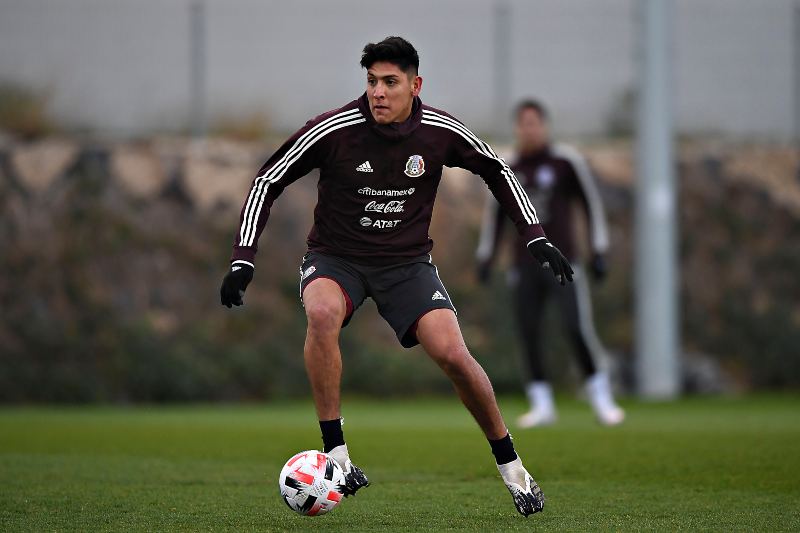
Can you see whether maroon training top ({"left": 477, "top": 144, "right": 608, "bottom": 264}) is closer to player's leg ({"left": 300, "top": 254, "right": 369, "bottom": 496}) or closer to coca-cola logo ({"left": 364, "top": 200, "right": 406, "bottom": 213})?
coca-cola logo ({"left": 364, "top": 200, "right": 406, "bottom": 213})

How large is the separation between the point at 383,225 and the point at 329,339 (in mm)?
659

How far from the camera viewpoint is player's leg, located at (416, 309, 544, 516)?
5582mm

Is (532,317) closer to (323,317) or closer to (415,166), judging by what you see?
(415,166)

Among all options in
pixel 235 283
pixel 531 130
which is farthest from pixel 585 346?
pixel 235 283

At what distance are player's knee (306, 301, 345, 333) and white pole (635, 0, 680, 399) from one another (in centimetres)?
1090

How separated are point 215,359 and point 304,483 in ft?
40.9

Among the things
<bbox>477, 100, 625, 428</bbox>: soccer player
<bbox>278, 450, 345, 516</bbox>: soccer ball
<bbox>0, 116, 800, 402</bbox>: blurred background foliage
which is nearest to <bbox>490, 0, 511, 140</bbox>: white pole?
<bbox>0, 116, 800, 402</bbox>: blurred background foliage

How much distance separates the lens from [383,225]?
19.6 feet

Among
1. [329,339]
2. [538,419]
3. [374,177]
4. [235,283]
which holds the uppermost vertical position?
[374,177]

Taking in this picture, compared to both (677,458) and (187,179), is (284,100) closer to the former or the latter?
(187,179)

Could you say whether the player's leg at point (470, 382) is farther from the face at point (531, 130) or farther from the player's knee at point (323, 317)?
the face at point (531, 130)

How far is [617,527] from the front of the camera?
5031 millimetres

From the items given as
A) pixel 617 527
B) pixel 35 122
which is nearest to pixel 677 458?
pixel 617 527


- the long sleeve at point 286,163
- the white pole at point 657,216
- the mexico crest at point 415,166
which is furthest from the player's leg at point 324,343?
the white pole at point 657,216
